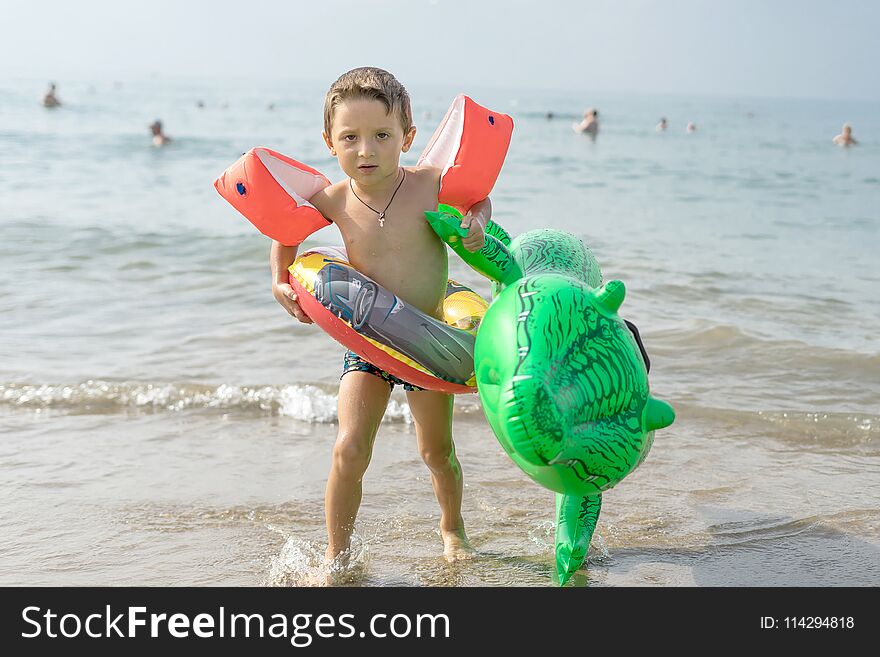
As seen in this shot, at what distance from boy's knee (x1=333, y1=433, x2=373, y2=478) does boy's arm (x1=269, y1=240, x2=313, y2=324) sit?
1.38 feet

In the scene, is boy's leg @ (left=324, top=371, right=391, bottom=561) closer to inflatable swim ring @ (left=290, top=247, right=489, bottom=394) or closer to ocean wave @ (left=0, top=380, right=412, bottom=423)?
inflatable swim ring @ (left=290, top=247, right=489, bottom=394)

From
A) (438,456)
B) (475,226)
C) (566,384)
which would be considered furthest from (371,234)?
(566,384)

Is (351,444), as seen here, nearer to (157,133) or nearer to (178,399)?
(178,399)

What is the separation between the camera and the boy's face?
3061 millimetres

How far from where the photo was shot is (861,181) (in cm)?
1803

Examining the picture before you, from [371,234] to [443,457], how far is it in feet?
2.79

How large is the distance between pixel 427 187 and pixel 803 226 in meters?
10.2

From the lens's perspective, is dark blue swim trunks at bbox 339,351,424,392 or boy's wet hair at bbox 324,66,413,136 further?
dark blue swim trunks at bbox 339,351,424,392

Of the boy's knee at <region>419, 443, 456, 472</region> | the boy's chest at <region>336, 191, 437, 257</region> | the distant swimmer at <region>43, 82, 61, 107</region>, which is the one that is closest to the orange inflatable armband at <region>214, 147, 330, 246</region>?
the boy's chest at <region>336, 191, 437, 257</region>

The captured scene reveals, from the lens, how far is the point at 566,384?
2441 millimetres

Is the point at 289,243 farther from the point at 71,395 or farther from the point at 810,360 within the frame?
the point at 810,360

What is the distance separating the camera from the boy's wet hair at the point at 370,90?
305 centimetres

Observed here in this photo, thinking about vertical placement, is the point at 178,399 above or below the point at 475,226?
below

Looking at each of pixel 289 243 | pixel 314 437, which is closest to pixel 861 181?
pixel 314 437
